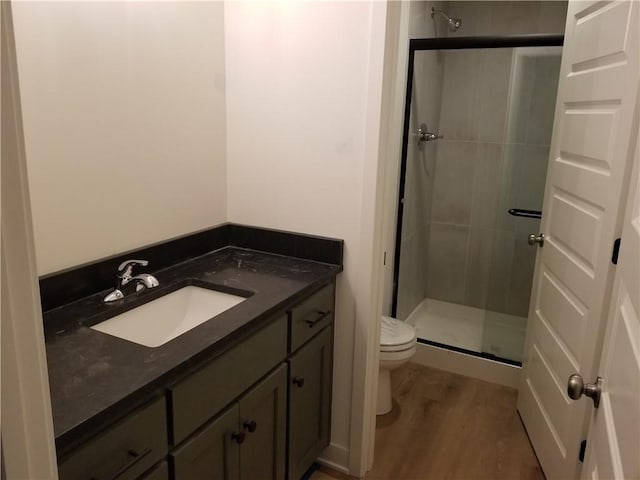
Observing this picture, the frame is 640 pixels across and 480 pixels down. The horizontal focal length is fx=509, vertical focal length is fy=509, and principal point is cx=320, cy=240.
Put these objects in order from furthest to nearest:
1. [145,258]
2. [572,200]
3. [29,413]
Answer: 1. [572,200]
2. [145,258]
3. [29,413]

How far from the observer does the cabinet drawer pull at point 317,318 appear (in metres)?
1.83

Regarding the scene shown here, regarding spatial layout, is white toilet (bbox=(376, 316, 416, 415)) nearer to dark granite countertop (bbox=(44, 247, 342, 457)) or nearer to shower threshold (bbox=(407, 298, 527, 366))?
shower threshold (bbox=(407, 298, 527, 366))

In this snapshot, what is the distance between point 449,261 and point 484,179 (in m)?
0.66

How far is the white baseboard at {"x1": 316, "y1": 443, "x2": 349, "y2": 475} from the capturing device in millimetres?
2176

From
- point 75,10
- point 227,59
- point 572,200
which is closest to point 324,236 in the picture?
point 227,59

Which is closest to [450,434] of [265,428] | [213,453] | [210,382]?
[265,428]

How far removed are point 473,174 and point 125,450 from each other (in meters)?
3.09

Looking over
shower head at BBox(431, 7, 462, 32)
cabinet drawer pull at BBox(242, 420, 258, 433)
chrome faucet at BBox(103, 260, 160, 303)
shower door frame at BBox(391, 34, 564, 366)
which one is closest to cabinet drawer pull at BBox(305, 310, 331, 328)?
cabinet drawer pull at BBox(242, 420, 258, 433)

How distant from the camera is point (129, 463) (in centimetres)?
109

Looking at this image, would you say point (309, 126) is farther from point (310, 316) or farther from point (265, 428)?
point (265, 428)

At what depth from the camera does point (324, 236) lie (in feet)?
6.63

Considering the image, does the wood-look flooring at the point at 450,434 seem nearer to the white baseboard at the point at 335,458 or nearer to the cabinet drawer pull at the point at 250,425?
the white baseboard at the point at 335,458

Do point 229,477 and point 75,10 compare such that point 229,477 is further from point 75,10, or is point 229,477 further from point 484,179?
point 484,179

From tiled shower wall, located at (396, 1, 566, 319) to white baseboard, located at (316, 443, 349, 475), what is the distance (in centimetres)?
132
